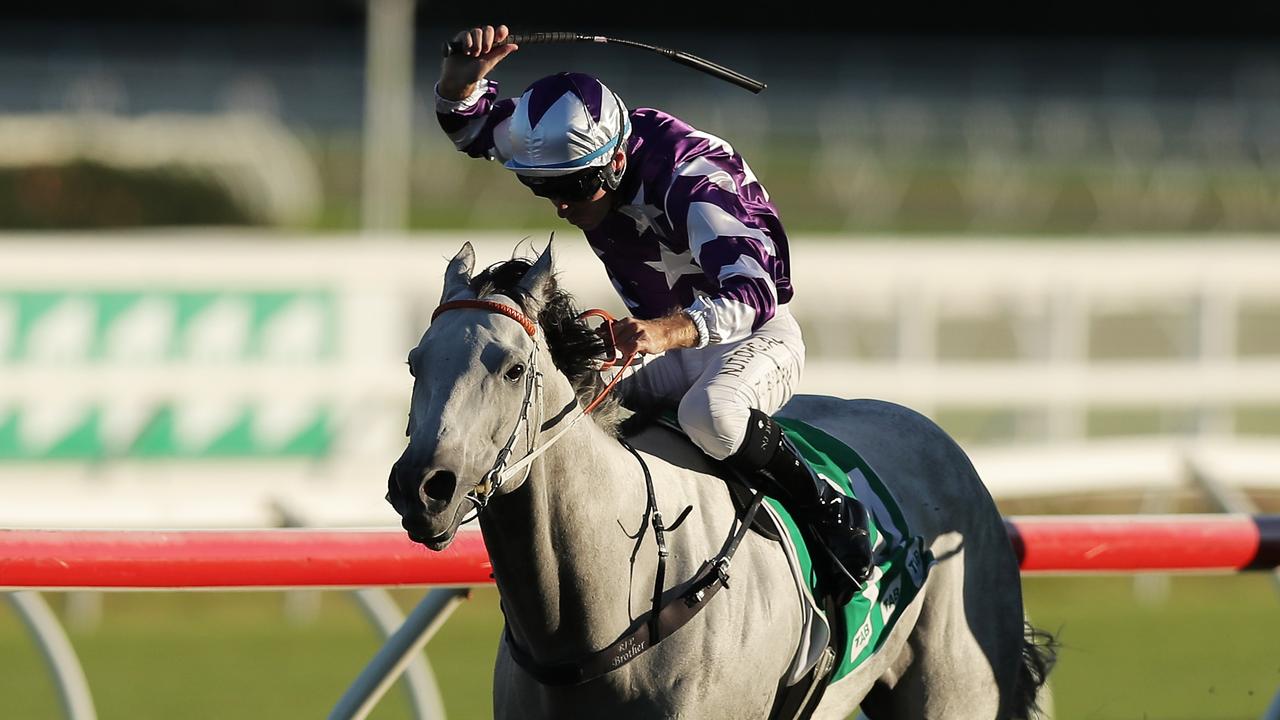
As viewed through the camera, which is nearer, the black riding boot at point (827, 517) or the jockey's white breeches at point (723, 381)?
the jockey's white breeches at point (723, 381)

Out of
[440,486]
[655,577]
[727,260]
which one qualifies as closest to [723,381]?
[727,260]

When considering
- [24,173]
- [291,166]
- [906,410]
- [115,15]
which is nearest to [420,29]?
[115,15]

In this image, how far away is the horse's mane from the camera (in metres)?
3.36

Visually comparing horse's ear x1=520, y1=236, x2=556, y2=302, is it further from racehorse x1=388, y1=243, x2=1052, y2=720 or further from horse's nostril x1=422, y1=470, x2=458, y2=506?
horse's nostril x1=422, y1=470, x2=458, y2=506

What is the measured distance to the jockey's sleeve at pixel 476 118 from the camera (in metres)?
4.08

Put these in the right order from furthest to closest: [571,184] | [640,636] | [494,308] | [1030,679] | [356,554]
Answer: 1. [1030,679]
2. [356,554]
3. [571,184]
4. [640,636]
5. [494,308]

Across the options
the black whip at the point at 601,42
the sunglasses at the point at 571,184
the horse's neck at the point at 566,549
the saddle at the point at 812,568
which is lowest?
the saddle at the point at 812,568

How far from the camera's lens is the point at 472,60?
13.1 ft

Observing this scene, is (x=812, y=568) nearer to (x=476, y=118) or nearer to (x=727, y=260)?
(x=727, y=260)

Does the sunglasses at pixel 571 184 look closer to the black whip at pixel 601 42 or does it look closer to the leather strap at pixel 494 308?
the black whip at pixel 601 42

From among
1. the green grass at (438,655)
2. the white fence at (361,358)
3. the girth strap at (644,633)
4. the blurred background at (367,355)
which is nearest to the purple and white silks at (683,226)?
the blurred background at (367,355)

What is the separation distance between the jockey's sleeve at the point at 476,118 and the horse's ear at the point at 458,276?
2.21 ft

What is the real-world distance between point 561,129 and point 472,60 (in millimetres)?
407

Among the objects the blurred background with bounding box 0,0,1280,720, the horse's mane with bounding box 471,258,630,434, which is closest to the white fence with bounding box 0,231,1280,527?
the blurred background with bounding box 0,0,1280,720
